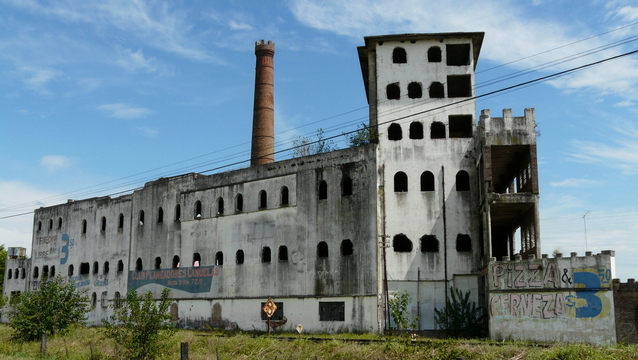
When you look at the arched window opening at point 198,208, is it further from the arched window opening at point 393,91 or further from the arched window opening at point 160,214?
the arched window opening at point 393,91

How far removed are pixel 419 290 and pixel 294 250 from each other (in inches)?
260

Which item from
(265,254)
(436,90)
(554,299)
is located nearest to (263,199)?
(265,254)

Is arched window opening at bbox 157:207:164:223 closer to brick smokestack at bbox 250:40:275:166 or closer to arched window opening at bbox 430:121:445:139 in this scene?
brick smokestack at bbox 250:40:275:166

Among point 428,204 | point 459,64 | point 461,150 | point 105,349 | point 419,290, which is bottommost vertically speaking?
point 105,349

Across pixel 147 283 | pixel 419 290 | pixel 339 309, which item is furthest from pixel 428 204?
pixel 147 283

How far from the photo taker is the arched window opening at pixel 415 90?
3366cm

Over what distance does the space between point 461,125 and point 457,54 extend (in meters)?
4.01

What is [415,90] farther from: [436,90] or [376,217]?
[376,217]

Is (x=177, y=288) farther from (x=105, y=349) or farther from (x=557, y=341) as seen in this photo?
(x=557, y=341)

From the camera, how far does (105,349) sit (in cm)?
2452

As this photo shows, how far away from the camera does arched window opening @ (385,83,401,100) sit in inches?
1332

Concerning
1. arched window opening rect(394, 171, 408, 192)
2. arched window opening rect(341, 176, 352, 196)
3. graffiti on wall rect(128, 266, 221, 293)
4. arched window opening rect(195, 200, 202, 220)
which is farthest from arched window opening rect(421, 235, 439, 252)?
arched window opening rect(195, 200, 202, 220)

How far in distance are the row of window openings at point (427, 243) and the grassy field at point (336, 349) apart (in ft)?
15.8

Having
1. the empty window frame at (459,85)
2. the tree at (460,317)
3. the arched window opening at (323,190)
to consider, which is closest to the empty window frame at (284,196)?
the arched window opening at (323,190)
